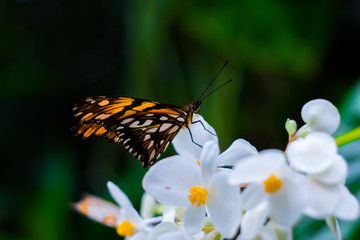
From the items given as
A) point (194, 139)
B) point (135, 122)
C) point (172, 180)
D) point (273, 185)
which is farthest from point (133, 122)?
point (273, 185)

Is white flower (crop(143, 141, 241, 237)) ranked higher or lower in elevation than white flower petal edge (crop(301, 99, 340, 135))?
lower

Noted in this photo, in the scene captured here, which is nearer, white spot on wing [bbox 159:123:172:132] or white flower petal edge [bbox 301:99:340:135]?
white flower petal edge [bbox 301:99:340:135]

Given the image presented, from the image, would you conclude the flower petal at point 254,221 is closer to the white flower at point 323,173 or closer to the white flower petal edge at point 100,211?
the white flower at point 323,173

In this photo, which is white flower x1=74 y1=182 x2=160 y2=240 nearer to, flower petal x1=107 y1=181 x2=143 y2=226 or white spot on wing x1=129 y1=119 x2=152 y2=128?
flower petal x1=107 y1=181 x2=143 y2=226

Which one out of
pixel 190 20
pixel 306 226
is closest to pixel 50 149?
pixel 190 20

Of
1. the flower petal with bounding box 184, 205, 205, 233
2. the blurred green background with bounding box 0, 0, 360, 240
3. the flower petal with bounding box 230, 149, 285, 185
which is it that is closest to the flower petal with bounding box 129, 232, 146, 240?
the flower petal with bounding box 184, 205, 205, 233

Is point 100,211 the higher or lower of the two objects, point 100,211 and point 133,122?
the lower

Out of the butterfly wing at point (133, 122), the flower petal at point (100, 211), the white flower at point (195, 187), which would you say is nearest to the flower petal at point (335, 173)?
the white flower at point (195, 187)

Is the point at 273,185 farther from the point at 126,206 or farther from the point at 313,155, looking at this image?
the point at 126,206
